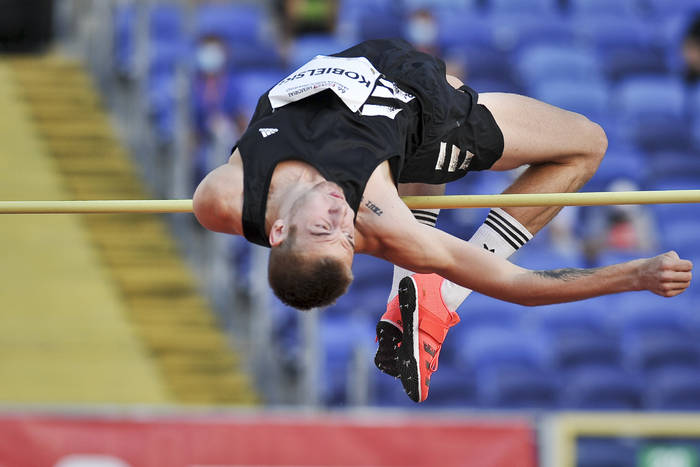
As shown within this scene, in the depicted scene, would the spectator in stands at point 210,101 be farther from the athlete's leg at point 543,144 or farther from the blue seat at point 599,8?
the athlete's leg at point 543,144

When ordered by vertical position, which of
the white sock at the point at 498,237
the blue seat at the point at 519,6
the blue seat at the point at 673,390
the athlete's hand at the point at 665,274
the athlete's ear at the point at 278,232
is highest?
the blue seat at the point at 519,6

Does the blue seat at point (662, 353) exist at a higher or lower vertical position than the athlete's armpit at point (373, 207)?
lower

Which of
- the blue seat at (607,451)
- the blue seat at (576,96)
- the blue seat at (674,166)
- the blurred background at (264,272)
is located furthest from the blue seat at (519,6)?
the blue seat at (607,451)

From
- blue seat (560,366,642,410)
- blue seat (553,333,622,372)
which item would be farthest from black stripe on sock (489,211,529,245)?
blue seat (553,333,622,372)

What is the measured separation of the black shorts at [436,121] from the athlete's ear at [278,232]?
62 cm

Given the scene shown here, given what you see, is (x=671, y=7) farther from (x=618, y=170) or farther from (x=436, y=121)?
(x=436, y=121)

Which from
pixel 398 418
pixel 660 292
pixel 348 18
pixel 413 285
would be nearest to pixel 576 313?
pixel 398 418

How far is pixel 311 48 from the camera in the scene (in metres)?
10.0

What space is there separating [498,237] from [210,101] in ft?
14.6

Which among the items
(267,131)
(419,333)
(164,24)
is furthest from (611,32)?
(267,131)

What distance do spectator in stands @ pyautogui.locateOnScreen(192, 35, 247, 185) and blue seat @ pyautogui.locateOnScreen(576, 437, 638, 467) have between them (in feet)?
9.80

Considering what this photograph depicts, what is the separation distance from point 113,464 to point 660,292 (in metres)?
3.29

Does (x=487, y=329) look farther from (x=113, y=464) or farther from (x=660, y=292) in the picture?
(x=660, y=292)

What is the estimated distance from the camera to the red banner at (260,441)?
6.74m
